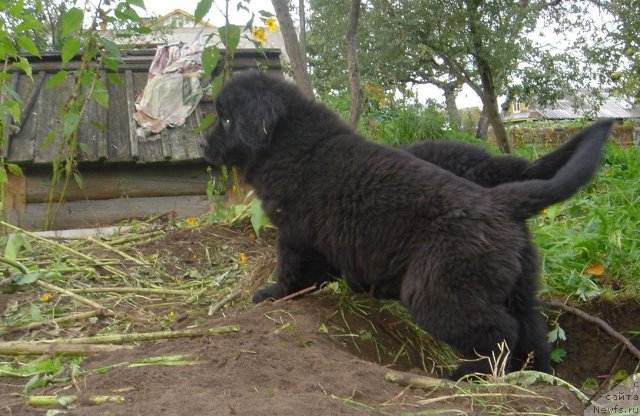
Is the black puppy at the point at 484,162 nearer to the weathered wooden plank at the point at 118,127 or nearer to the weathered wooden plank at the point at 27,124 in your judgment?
the weathered wooden plank at the point at 118,127

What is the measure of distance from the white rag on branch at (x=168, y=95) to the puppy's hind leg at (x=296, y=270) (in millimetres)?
3891

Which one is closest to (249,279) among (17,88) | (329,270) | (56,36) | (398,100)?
(329,270)

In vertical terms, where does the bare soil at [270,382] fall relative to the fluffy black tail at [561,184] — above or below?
below

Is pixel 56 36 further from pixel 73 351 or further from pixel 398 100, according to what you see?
pixel 73 351

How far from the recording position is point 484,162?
401 centimetres

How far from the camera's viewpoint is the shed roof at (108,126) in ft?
22.8

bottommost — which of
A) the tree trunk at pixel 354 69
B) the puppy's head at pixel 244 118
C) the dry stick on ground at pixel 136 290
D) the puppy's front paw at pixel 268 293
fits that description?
the dry stick on ground at pixel 136 290

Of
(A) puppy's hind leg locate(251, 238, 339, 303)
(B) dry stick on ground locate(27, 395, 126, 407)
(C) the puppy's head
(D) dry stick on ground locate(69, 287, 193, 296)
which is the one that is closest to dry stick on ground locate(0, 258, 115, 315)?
(D) dry stick on ground locate(69, 287, 193, 296)

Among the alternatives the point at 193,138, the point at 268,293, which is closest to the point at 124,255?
the point at 268,293

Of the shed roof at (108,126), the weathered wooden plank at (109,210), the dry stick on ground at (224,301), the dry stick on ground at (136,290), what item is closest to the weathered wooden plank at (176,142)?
the shed roof at (108,126)

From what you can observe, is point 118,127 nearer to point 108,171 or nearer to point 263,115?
point 108,171

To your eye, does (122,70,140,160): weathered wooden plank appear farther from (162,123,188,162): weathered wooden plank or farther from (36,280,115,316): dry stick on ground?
(36,280,115,316): dry stick on ground

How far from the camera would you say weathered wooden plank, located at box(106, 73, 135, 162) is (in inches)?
277

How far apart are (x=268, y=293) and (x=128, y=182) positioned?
12.2 feet
